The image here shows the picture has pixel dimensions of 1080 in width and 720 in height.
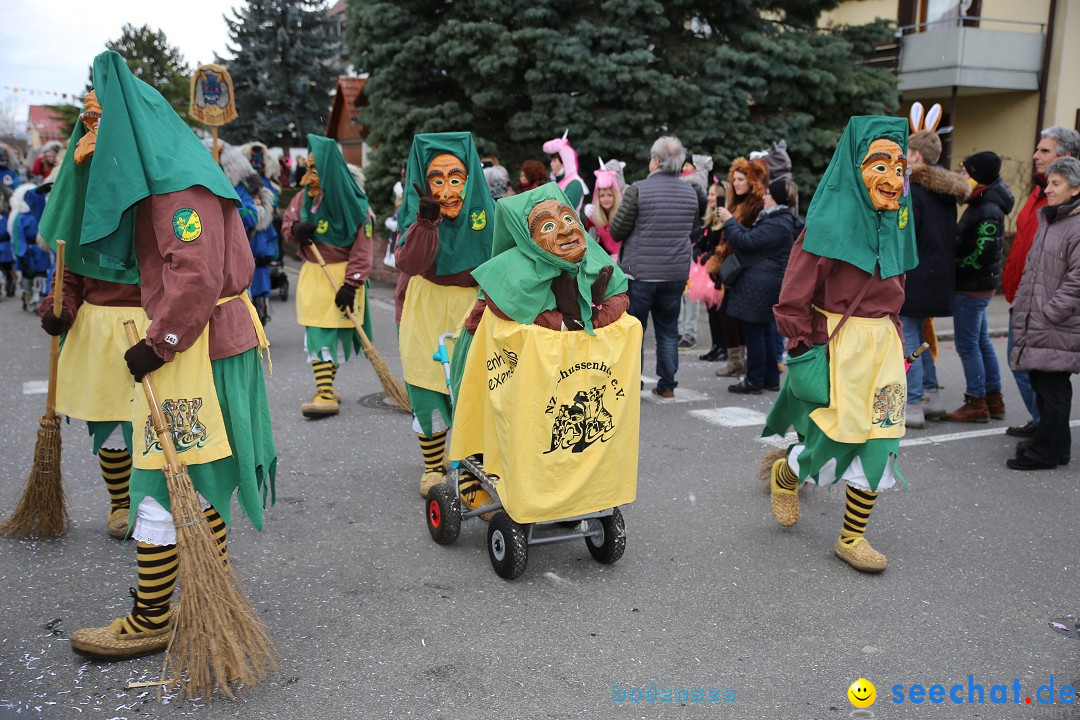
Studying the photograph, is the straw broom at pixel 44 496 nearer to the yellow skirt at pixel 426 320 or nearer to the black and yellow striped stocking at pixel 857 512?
the yellow skirt at pixel 426 320

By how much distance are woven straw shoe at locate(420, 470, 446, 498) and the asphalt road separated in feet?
0.25

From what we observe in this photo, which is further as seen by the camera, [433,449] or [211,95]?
[211,95]

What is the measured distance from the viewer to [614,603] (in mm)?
3879

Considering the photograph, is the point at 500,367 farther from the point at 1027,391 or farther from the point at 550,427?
the point at 1027,391

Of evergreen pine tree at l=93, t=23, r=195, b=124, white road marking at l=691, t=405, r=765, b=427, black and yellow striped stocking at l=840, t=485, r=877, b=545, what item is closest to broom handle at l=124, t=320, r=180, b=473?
black and yellow striped stocking at l=840, t=485, r=877, b=545

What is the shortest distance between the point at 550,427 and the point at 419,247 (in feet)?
5.12

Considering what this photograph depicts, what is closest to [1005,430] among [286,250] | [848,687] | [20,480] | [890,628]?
[890,628]

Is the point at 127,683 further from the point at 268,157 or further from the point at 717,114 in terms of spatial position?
the point at 717,114

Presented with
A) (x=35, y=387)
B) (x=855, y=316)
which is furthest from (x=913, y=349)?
(x=35, y=387)

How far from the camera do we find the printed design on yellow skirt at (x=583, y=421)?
3770 mm

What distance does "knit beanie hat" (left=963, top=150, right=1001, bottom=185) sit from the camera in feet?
21.6

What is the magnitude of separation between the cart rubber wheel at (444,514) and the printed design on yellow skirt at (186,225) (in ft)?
6.12

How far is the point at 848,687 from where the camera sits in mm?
3234

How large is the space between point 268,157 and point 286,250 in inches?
337
